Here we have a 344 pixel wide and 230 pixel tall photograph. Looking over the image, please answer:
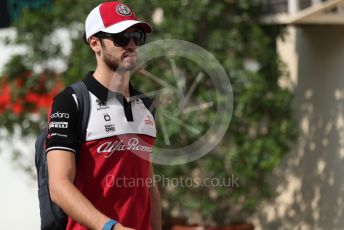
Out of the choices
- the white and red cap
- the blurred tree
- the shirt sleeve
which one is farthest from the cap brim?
the blurred tree

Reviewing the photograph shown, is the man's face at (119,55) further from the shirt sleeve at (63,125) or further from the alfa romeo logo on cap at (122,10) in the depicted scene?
the shirt sleeve at (63,125)

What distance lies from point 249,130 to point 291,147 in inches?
28.4

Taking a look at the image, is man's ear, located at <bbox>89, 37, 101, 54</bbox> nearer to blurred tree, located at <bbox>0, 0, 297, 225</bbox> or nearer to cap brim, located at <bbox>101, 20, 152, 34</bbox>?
cap brim, located at <bbox>101, 20, 152, 34</bbox>

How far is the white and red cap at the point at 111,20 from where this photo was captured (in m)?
3.22

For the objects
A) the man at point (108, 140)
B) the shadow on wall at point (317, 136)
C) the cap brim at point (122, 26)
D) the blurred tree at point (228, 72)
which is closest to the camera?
the man at point (108, 140)

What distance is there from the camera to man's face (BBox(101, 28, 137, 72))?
3.23 meters

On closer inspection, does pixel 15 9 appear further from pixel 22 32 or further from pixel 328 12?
pixel 328 12

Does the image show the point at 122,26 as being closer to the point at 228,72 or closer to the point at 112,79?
the point at 112,79

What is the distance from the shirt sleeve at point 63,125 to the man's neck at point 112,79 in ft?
0.74

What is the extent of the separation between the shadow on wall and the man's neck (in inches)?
229

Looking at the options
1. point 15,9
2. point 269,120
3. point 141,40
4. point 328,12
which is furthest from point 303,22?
point 141,40

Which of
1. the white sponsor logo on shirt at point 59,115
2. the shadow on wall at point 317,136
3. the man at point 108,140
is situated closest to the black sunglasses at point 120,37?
the man at point 108,140

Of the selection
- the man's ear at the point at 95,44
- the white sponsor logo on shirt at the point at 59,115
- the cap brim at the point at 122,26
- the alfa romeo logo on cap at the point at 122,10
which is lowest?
the white sponsor logo on shirt at the point at 59,115

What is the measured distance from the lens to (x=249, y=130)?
8398 millimetres
